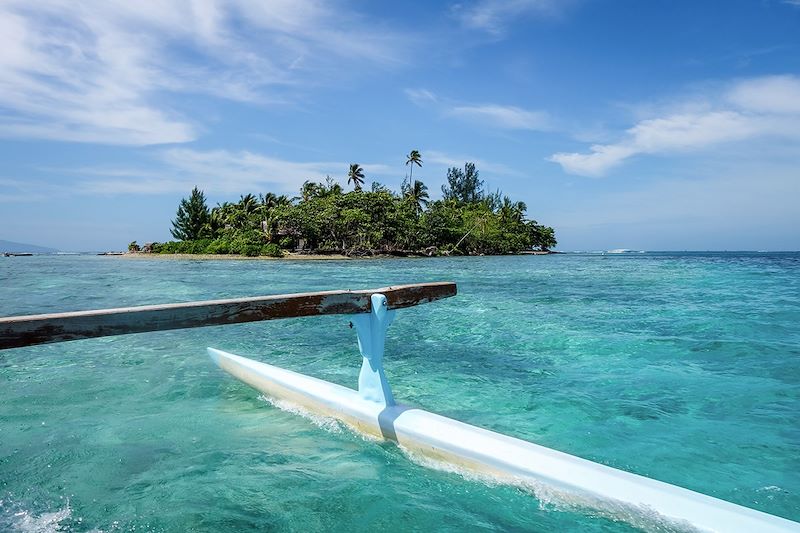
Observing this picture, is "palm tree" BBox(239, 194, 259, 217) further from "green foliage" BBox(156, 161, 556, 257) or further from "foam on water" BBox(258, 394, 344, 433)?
"foam on water" BBox(258, 394, 344, 433)

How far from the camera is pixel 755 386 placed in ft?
18.3

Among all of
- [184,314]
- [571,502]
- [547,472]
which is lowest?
[571,502]

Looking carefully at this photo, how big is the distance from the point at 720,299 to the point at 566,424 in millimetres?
12104

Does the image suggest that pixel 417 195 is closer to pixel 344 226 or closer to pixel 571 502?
pixel 344 226

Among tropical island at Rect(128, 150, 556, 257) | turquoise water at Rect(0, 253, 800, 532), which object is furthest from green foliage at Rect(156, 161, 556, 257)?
turquoise water at Rect(0, 253, 800, 532)

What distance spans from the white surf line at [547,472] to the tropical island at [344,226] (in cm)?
4870

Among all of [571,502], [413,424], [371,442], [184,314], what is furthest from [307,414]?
[571,502]

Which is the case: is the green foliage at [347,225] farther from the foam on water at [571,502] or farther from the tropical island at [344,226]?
the foam on water at [571,502]

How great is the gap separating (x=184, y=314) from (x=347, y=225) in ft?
169

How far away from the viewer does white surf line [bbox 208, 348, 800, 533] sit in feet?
7.63

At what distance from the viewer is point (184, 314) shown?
111 inches

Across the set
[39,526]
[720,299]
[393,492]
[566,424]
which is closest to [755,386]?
[566,424]

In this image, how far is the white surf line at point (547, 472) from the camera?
232 cm

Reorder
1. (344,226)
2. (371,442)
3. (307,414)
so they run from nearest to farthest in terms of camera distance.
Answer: (371,442) → (307,414) → (344,226)
